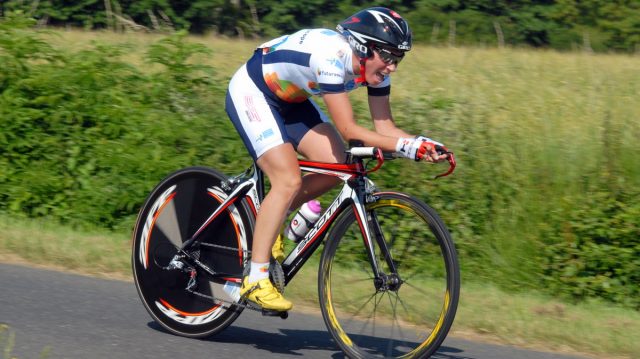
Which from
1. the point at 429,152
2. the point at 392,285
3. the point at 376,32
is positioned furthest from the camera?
the point at 392,285

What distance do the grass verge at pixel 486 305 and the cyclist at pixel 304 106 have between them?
1.43m

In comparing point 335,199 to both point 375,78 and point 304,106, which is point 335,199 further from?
point 375,78

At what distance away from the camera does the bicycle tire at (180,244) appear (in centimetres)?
617

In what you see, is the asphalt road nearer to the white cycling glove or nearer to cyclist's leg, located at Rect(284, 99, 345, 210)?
cyclist's leg, located at Rect(284, 99, 345, 210)

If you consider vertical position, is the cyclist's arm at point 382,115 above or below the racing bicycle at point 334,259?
above

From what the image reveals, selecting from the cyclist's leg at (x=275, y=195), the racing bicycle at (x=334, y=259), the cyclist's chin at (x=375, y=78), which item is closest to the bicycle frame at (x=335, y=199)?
the racing bicycle at (x=334, y=259)

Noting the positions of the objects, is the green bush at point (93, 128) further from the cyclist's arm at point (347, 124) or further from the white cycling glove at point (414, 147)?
the white cycling glove at point (414, 147)

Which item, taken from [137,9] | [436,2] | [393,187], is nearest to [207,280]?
[393,187]

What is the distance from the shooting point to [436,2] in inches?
1330

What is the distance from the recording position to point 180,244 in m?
6.38

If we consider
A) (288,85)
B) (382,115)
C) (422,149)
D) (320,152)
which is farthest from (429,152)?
(288,85)

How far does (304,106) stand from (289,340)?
135cm

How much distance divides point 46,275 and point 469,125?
392 centimetres

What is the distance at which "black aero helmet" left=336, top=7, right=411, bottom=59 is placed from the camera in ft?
17.8
